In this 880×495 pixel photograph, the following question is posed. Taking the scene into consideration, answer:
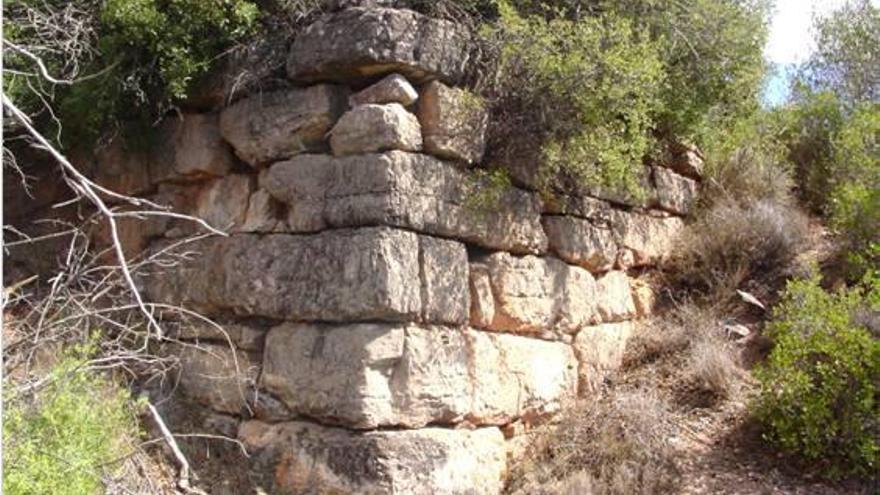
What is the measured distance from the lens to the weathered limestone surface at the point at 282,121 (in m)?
5.33

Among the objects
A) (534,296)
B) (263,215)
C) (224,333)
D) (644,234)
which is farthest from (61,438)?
(644,234)

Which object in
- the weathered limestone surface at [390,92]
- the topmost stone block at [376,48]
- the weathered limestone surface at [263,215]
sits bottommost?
the weathered limestone surface at [263,215]

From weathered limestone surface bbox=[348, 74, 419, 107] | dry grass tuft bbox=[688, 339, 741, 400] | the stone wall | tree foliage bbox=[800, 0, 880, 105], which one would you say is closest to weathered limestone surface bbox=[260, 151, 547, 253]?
the stone wall

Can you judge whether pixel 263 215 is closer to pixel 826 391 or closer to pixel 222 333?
pixel 222 333

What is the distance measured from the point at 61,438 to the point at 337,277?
165 cm

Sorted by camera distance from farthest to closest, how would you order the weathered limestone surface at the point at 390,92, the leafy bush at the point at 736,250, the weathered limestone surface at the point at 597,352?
the leafy bush at the point at 736,250, the weathered limestone surface at the point at 597,352, the weathered limestone surface at the point at 390,92

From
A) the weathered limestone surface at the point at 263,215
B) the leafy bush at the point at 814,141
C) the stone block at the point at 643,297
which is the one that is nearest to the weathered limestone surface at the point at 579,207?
the stone block at the point at 643,297

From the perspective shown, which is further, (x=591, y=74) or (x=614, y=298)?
(x=614, y=298)

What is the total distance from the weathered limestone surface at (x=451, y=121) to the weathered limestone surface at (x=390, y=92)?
0.12m

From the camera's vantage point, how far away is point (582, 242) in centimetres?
637

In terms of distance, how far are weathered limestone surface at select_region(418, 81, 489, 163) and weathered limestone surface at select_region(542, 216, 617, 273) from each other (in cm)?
98

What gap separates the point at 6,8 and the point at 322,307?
9.76 feet

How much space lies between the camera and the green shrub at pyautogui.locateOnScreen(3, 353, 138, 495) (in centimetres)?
362

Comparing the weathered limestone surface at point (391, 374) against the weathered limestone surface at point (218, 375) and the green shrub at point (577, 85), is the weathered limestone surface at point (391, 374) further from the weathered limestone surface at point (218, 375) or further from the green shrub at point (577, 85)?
the green shrub at point (577, 85)
